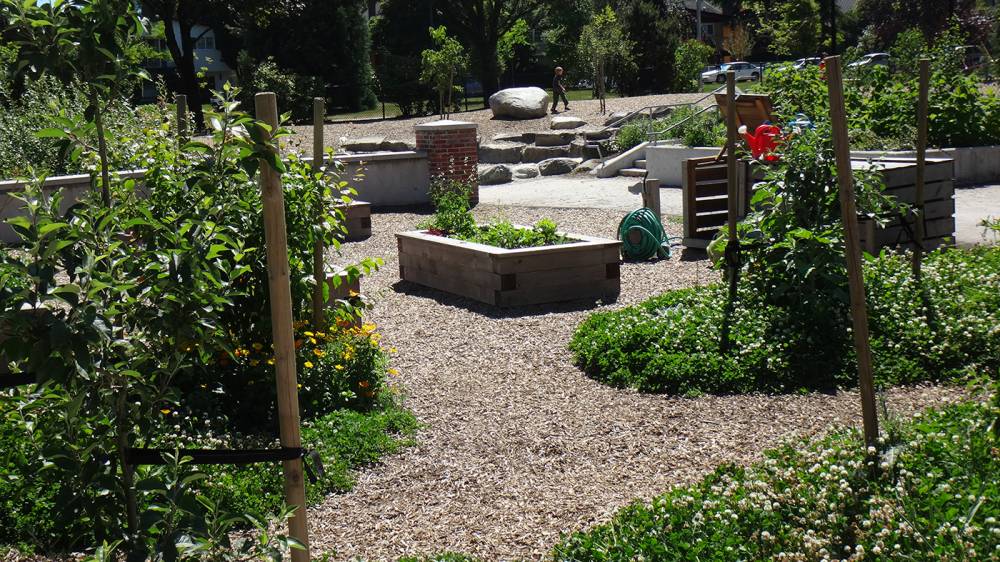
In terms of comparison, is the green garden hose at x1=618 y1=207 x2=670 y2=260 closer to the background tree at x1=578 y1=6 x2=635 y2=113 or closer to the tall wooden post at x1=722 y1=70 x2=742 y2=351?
the tall wooden post at x1=722 y1=70 x2=742 y2=351

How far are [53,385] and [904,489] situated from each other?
3122 mm

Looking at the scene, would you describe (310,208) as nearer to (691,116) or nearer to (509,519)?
(509,519)

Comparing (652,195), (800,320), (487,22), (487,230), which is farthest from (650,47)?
(800,320)

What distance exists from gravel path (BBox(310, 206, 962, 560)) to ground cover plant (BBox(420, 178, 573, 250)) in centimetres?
130

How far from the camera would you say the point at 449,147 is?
49.0 feet

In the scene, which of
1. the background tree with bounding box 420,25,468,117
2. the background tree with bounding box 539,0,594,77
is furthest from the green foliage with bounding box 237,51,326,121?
the background tree with bounding box 539,0,594,77

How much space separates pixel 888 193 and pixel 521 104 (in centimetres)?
1971

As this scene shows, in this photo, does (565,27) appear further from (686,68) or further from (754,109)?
(754,109)

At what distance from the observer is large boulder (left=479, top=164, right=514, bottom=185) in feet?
61.6

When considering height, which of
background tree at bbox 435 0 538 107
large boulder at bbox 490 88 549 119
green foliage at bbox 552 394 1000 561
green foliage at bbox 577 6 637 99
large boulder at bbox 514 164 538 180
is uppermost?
background tree at bbox 435 0 538 107

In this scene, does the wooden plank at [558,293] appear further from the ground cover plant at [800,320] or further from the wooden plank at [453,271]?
the ground cover plant at [800,320]

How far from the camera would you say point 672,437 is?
17.4ft

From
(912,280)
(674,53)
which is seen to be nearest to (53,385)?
(912,280)

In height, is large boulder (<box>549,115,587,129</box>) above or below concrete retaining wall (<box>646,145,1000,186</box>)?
above
